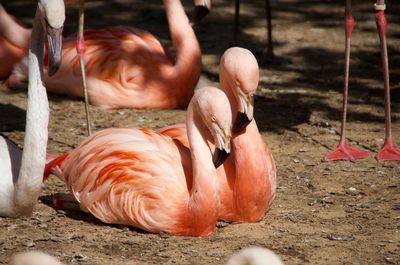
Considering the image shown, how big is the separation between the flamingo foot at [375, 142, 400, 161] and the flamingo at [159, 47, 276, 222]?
1275mm

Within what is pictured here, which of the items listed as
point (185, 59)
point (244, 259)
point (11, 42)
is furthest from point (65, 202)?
point (11, 42)

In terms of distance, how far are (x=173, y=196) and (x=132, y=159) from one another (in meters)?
0.32

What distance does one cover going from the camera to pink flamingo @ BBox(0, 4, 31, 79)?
743 centimetres

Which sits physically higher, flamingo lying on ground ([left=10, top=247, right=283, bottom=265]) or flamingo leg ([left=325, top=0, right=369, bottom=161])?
flamingo lying on ground ([left=10, top=247, right=283, bottom=265])

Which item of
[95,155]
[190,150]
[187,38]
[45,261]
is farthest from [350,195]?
[45,261]

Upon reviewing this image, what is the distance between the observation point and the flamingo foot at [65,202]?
496cm

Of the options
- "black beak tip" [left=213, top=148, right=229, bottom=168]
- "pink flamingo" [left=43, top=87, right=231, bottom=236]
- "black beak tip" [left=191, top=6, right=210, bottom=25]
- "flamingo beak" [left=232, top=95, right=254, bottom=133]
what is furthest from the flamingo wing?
"black beak tip" [left=191, top=6, right=210, bottom=25]

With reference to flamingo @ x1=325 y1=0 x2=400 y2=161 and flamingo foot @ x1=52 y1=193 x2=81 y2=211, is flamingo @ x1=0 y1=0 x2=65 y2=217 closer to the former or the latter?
flamingo foot @ x1=52 y1=193 x2=81 y2=211

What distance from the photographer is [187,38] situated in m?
6.89

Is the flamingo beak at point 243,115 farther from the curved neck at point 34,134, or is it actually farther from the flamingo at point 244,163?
the curved neck at point 34,134

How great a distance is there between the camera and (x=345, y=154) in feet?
19.4

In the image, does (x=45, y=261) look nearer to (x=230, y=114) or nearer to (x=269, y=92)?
(x=230, y=114)

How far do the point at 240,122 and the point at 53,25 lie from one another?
99 centimetres

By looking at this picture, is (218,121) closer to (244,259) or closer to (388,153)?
(244,259)
